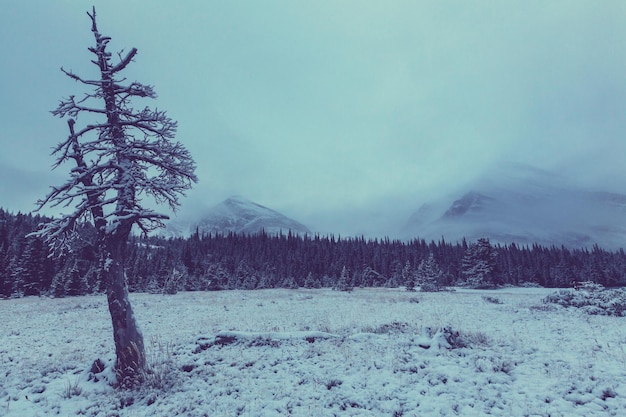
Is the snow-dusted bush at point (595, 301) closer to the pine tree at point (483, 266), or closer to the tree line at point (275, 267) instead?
the tree line at point (275, 267)

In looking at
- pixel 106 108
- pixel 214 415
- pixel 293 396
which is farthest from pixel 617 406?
pixel 106 108

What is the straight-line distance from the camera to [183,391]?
866cm

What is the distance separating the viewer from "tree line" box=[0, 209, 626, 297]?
60875 mm

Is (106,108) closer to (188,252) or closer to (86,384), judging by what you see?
(86,384)

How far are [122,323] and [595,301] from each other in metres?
29.9

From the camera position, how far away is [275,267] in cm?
11250

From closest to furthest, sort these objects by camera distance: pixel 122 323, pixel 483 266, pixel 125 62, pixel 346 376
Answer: pixel 346 376
pixel 122 323
pixel 125 62
pixel 483 266

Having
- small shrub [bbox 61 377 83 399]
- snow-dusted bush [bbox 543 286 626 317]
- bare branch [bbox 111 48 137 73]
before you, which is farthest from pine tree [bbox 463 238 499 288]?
small shrub [bbox 61 377 83 399]

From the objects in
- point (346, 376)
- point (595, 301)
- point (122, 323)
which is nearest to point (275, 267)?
point (595, 301)

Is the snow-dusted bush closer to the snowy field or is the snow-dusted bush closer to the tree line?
the snowy field

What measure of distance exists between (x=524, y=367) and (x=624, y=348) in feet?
16.5

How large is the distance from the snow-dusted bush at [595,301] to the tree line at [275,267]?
28.2 meters

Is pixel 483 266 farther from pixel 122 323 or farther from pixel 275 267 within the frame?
pixel 122 323

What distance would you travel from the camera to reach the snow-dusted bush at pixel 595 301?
68.3ft
